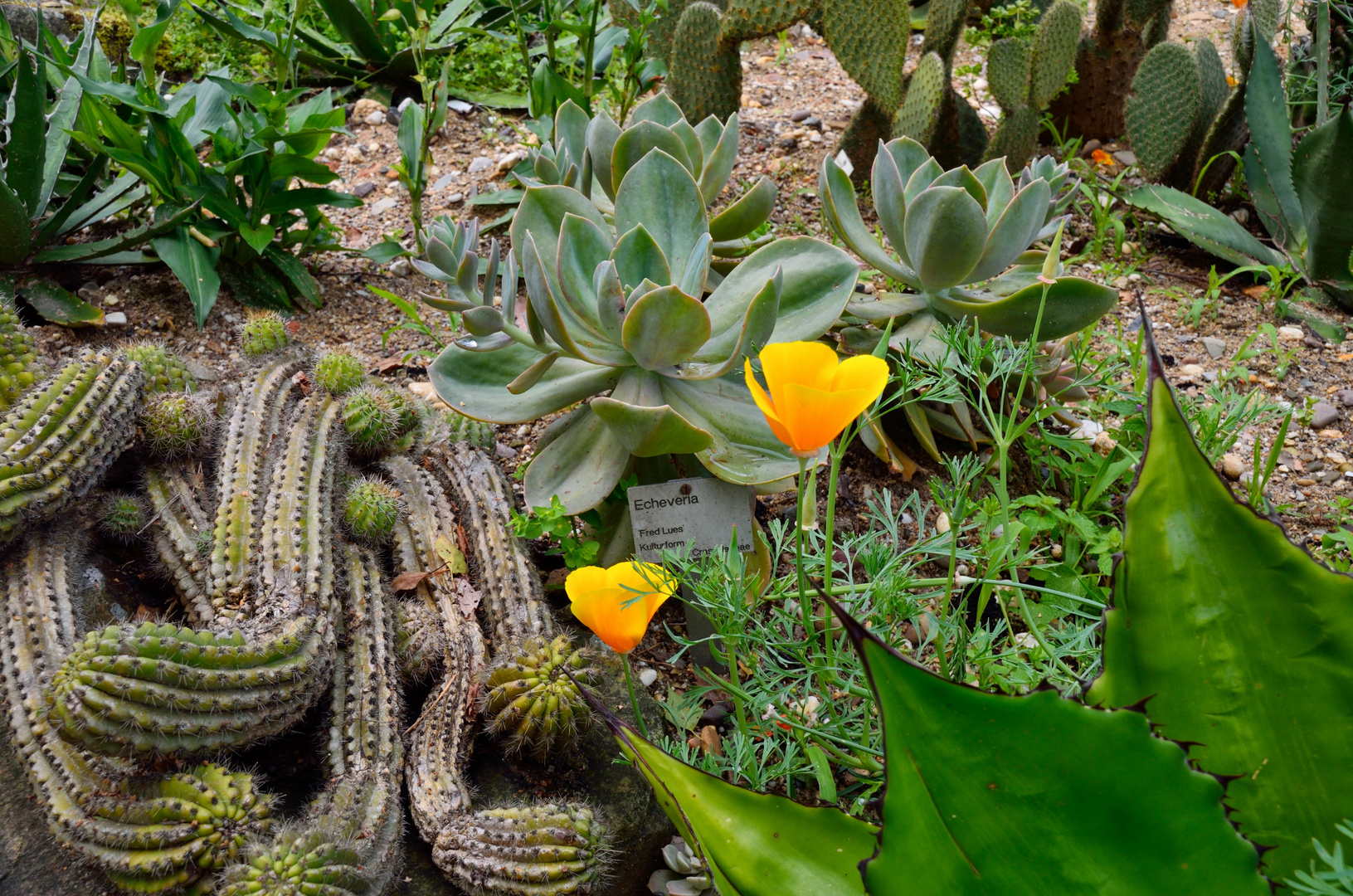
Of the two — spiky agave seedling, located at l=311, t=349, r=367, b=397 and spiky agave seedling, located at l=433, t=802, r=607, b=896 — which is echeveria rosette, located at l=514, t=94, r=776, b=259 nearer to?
spiky agave seedling, located at l=311, t=349, r=367, b=397

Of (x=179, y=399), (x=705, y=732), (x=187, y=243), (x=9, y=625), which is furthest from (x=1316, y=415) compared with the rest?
(x=187, y=243)

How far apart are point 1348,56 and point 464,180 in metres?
3.33

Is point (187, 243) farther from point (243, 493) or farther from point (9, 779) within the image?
point (9, 779)

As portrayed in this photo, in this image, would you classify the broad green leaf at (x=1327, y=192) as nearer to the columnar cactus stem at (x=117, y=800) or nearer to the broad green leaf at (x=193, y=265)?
the columnar cactus stem at (x=117, y=800)

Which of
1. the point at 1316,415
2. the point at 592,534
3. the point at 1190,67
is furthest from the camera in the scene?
the point at 1190,67

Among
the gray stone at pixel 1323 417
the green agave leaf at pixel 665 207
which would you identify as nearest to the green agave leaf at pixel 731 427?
the green agave leaf at pixel 665 207

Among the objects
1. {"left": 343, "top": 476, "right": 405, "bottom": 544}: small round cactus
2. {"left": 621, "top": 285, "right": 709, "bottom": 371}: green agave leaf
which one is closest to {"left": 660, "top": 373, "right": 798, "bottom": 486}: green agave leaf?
{"left": 621, "top": 285, "right": 709, "bottom": 371}: green agave leaf

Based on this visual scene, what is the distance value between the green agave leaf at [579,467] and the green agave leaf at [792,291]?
25 cm

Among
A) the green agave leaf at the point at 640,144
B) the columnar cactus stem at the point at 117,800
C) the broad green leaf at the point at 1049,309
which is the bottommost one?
the columnar cactus stem at the point at 117,800

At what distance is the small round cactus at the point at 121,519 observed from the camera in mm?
1857

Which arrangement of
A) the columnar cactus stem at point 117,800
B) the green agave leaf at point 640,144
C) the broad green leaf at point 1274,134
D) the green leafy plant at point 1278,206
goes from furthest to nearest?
the broad green leaf at point 1274,134
the green leafy plant at point 1278,206
the green agave leaf at point 640,144
the columnar cactus stem at point 117,800

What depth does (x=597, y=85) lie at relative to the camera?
3643mm

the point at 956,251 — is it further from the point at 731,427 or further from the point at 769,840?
the point at 769,840

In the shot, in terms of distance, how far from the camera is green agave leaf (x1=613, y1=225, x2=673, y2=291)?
162cm
